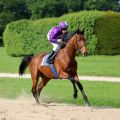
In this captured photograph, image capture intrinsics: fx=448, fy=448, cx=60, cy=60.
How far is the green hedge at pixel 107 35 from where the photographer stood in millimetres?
35378

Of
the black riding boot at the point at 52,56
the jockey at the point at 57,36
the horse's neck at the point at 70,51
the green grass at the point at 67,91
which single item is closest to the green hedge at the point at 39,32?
the green grass at the point at 67,91

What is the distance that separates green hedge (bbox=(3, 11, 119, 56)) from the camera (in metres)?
35.5

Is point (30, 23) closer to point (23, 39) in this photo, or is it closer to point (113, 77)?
point (23, 39)

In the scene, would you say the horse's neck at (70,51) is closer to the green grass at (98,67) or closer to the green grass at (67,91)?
the green grass at (67,91)

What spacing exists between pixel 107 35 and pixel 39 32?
647 cm

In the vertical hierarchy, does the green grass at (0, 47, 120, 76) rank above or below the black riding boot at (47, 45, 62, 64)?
below

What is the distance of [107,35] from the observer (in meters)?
35.6

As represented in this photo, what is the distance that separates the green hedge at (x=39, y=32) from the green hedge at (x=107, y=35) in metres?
0.36

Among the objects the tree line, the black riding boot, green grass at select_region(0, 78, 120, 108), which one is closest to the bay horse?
the black riding boot

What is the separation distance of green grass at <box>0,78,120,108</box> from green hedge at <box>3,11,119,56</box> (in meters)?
14.5

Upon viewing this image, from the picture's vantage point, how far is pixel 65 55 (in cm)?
1300

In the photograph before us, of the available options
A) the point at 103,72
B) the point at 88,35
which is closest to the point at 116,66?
the point at 103,72

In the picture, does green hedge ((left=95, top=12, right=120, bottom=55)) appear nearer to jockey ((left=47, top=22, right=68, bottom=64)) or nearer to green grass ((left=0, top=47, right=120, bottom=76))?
green grass ((left=0, top=47, right=120, bottom=76))

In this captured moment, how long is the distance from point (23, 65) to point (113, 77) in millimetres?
8517
